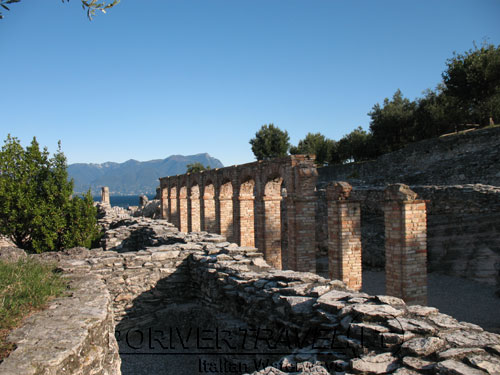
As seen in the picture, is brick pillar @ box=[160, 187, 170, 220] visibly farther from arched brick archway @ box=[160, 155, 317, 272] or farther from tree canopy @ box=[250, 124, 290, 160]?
tree canopy @ box=[250, 124, 290, 160]

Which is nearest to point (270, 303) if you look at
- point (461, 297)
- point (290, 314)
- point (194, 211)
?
point (290, 314)

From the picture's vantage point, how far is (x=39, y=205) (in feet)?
38.5

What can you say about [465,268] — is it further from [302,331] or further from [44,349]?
[44,349]

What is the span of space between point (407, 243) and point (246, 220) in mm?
9835

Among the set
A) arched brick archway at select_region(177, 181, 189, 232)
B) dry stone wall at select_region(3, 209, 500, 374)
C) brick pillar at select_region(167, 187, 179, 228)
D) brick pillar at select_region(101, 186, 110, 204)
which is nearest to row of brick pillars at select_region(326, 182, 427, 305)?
dry stone wall at select_region(3, 209, 500, 374)

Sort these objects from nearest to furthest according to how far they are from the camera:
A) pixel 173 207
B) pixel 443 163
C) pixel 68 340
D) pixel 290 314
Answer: pixel 68 340 → pixel 290 314 → pixel 443 163 → pixel 173 207

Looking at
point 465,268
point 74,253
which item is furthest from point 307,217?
point 74,253

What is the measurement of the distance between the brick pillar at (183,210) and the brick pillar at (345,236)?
57.1 feet

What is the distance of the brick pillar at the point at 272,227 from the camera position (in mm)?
15023

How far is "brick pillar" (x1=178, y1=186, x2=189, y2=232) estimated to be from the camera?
25828 mm

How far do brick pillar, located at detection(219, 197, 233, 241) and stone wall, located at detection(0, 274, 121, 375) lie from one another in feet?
46.6

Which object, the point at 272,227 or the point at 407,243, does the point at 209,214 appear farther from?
the point at 407,243

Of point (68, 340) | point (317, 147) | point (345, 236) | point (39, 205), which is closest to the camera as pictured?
point (68, 340)

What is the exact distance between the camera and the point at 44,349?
322cm
